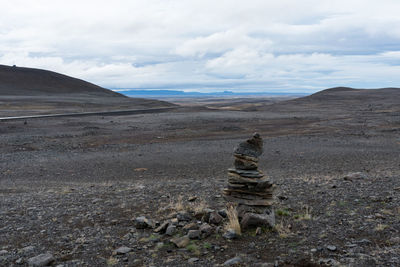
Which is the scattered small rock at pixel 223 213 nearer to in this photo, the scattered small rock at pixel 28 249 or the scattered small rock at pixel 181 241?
the scattered small rock at pixel 181 241

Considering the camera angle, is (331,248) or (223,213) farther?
(223,213)

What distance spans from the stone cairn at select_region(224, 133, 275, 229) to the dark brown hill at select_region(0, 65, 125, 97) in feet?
281

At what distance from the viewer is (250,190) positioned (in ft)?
26.3

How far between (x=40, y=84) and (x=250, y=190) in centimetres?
9829

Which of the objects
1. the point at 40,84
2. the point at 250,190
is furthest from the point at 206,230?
the point at 40,84

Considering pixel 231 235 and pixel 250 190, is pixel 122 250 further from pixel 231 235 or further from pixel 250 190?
pixel 250 190

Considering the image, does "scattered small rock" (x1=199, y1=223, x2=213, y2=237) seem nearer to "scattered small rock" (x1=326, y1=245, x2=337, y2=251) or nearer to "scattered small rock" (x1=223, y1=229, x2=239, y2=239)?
"scattered small rock" (x1=223, y1=229, x2=239, y2=239)

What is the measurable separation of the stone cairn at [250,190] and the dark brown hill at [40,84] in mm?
85712

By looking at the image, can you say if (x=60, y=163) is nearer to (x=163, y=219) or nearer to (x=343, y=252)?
(x=163, y=219)

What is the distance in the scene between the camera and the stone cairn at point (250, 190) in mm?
7652

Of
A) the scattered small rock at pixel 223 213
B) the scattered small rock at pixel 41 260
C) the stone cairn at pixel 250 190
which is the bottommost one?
the scattered small rock at pixel 41 260

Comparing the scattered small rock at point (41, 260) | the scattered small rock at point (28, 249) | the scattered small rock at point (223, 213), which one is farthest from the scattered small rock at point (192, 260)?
the scattered small rock at point (28, 249)

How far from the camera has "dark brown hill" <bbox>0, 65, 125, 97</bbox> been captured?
8891cm

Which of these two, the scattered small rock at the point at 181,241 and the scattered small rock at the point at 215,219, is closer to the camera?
the scattered small rock at the point at 181,241
